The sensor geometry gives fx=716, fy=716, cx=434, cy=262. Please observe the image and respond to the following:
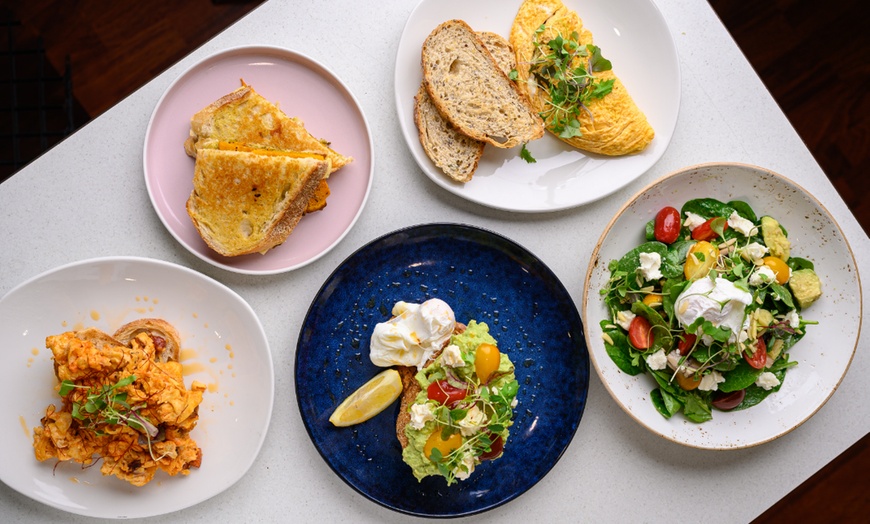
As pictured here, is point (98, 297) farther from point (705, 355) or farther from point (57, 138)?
point (705, 355)

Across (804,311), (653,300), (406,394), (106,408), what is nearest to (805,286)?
(804,311)

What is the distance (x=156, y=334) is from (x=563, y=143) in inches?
62.7

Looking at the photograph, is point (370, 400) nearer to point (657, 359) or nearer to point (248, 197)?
point (248, 197)

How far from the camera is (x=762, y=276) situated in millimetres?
2439

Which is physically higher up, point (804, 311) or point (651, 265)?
point (651, 265)

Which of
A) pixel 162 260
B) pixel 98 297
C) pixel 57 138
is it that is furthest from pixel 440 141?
pixel 57 138

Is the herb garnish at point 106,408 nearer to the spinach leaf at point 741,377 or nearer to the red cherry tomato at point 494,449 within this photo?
the red cherry tomato at point 494,449

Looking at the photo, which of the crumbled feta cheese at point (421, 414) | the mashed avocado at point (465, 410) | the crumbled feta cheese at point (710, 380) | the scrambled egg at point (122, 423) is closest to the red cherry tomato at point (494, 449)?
the mashed avocado at point (465, 410)

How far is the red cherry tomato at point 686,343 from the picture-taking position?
2461 millimetres

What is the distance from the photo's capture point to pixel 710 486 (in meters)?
2.67

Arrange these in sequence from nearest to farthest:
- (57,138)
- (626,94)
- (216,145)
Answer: (216,145) < (626,94) < (57,138)

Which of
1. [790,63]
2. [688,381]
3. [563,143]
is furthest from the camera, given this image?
[790,63]

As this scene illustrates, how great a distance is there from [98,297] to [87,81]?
4.72 feet

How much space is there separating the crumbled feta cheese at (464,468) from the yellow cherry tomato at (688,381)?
0.79 meters
